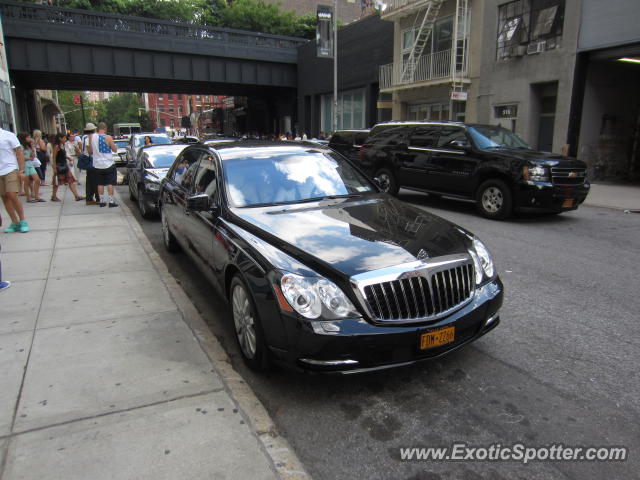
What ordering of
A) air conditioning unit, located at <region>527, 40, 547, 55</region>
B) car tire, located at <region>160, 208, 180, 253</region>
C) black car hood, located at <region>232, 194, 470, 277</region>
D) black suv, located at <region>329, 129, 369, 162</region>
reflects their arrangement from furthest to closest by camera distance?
1. air conditioning unit, located at <region>527, 40, 547, 55</region>
2. black suv, located at <region>329, 129, 369, 162</region>
3. car tire, located at <region>160, 208, 180, 253</region>
4. black car hood, located at <region>232, 194, 470, 277</region>

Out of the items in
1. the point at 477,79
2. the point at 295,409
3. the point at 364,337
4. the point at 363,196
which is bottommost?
the point at 295,409

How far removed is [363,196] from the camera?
4.71 meters

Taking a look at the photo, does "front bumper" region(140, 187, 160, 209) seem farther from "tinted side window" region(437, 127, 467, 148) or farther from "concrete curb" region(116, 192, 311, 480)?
"tinted side window" region(437, 127, 467, 148)

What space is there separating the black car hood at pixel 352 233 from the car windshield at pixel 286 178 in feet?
0.64

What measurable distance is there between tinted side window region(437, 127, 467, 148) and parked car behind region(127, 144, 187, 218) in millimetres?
5614

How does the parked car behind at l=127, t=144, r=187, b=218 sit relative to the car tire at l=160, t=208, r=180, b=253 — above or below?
above

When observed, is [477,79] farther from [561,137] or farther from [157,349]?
[157,349]

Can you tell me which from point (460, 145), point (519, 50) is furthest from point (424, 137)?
point (519, 50)

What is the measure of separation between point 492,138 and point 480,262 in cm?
744

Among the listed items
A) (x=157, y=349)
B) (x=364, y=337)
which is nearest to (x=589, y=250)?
(x=364, y=337)

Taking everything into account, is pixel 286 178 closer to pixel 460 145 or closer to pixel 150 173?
pixel 150 173

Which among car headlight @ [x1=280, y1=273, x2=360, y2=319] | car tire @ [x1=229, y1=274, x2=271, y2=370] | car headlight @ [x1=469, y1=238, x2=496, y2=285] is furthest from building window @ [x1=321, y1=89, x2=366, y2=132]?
car headlight @ [x1=280, y1=273, x2=360, y2=319]

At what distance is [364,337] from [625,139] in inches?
760

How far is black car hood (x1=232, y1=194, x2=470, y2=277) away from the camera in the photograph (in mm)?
3166
